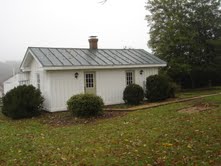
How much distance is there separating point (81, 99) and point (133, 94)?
486 cm

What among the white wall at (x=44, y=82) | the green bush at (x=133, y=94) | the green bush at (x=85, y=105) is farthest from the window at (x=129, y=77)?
the green bush at (x=85, y=105)

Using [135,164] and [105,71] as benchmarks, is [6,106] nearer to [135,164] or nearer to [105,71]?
[105,71]

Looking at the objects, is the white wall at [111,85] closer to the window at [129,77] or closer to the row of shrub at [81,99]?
the window at [129,77]

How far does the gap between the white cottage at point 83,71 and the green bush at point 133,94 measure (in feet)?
3.30

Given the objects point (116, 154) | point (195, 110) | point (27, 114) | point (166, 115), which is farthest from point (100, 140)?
point (27, 114)

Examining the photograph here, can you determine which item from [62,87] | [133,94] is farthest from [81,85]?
[133,94]

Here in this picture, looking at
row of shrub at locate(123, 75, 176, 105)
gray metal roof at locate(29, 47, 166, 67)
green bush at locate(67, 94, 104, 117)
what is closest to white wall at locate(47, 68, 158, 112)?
gray metal roof at locate(29, 47, 166, 67)

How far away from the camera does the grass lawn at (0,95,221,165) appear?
8.01 meters

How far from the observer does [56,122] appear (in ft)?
48.8

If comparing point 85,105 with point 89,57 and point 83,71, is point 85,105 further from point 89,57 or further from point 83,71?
point 89,57

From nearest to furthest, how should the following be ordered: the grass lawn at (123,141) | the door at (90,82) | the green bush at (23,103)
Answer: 1. the grass lawn at (123,141)
2. the green bush at (23,103)
3. the door at (90,82)

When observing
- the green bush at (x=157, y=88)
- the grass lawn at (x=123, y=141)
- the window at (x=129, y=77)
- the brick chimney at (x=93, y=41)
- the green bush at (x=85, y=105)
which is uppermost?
the brick chimney at (x=93, y=41)

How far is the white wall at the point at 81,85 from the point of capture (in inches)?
706

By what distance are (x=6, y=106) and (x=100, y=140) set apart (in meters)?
8.93
